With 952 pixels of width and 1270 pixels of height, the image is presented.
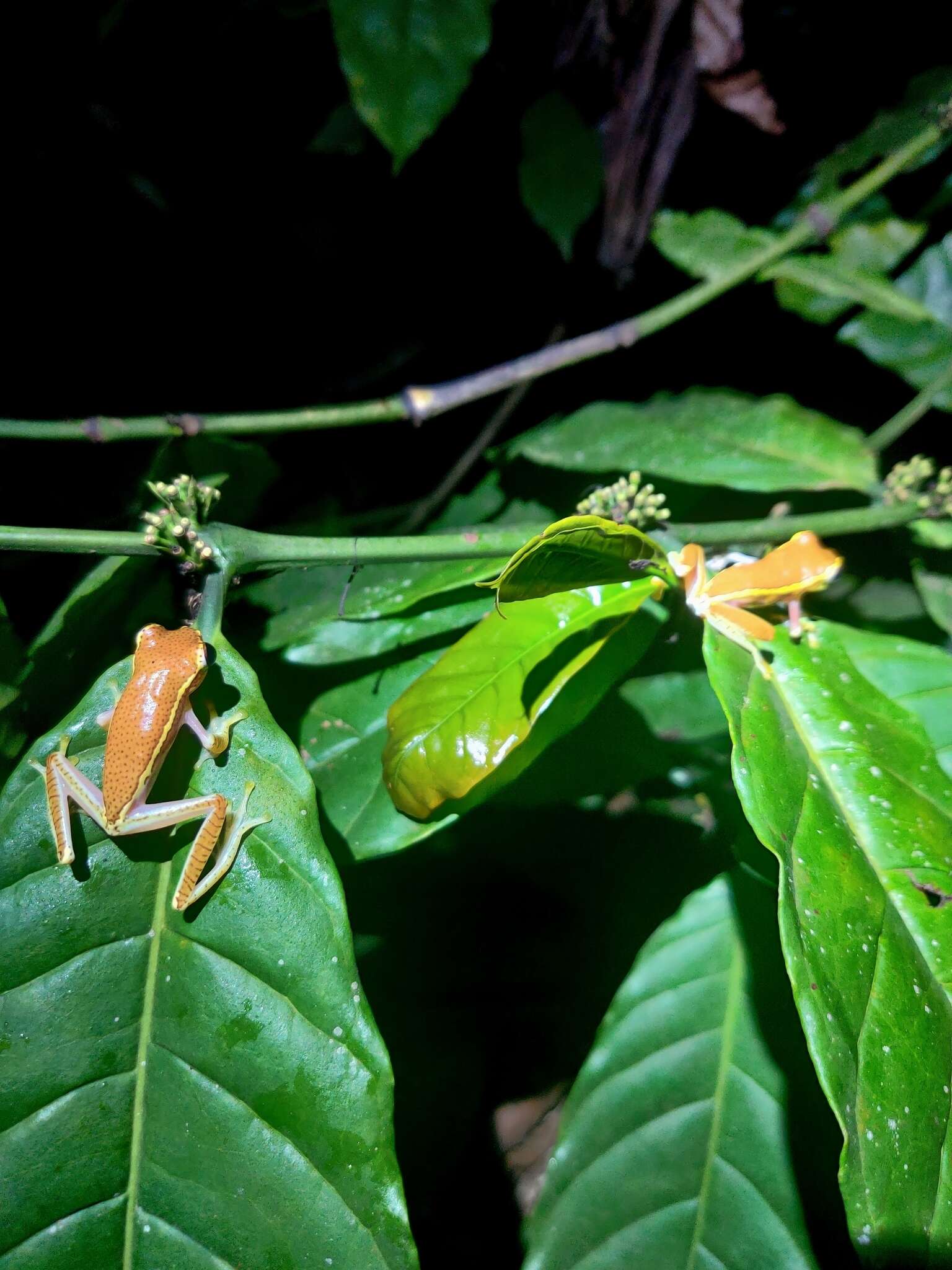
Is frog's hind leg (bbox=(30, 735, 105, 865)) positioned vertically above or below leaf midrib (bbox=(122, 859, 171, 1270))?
above

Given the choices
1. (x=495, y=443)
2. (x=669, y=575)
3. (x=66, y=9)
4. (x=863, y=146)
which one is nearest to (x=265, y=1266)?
(x=669, y=575)

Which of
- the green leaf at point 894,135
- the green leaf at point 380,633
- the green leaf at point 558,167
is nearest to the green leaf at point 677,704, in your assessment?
the green leaf at point 380,633

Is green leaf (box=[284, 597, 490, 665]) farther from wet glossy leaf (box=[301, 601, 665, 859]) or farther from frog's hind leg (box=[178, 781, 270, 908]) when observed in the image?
frog's hind leg (box=[178, 781, 270, 908])

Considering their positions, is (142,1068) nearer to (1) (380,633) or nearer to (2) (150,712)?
(2) (150,712)

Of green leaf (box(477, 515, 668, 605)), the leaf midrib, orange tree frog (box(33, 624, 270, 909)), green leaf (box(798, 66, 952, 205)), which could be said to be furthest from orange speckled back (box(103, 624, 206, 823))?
green leaf (box(798, 66, 952, 205))

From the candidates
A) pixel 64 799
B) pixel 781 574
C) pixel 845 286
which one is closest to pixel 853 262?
pixel 845 286

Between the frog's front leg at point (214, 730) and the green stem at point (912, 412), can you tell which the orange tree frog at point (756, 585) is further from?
the frog's front leg at point (214, 730)
